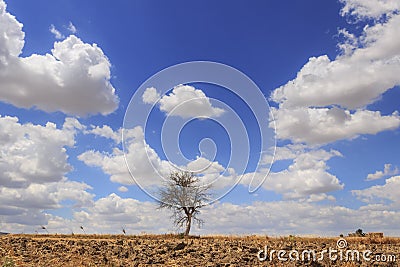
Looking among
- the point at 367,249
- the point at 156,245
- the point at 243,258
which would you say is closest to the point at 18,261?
the point at 156,245

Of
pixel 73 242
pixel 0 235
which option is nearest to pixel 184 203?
pixel 0 235

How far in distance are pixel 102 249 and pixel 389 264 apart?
1068cm

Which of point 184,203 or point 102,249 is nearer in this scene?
point 102,249

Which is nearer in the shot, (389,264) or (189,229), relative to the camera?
(389,264)

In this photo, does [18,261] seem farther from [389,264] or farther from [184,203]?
[184,203]

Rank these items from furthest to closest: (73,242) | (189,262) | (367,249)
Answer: (73,242), (367,249), (189,262)

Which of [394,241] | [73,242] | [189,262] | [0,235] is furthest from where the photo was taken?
[0,235]

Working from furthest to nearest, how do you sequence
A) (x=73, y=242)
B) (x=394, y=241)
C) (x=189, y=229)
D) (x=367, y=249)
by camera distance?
(x=189, y=229) → (x=394, y=241) → (x=73, y=242) → (x=367, y=249)

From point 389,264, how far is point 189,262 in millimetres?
6880

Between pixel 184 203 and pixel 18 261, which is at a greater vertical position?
pixel 184 203

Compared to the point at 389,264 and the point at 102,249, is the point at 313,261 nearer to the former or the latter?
the point at 389,264

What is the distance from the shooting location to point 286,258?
15.0m

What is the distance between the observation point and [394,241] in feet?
70.6

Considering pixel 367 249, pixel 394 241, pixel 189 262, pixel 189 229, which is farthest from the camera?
pixel 189 229
